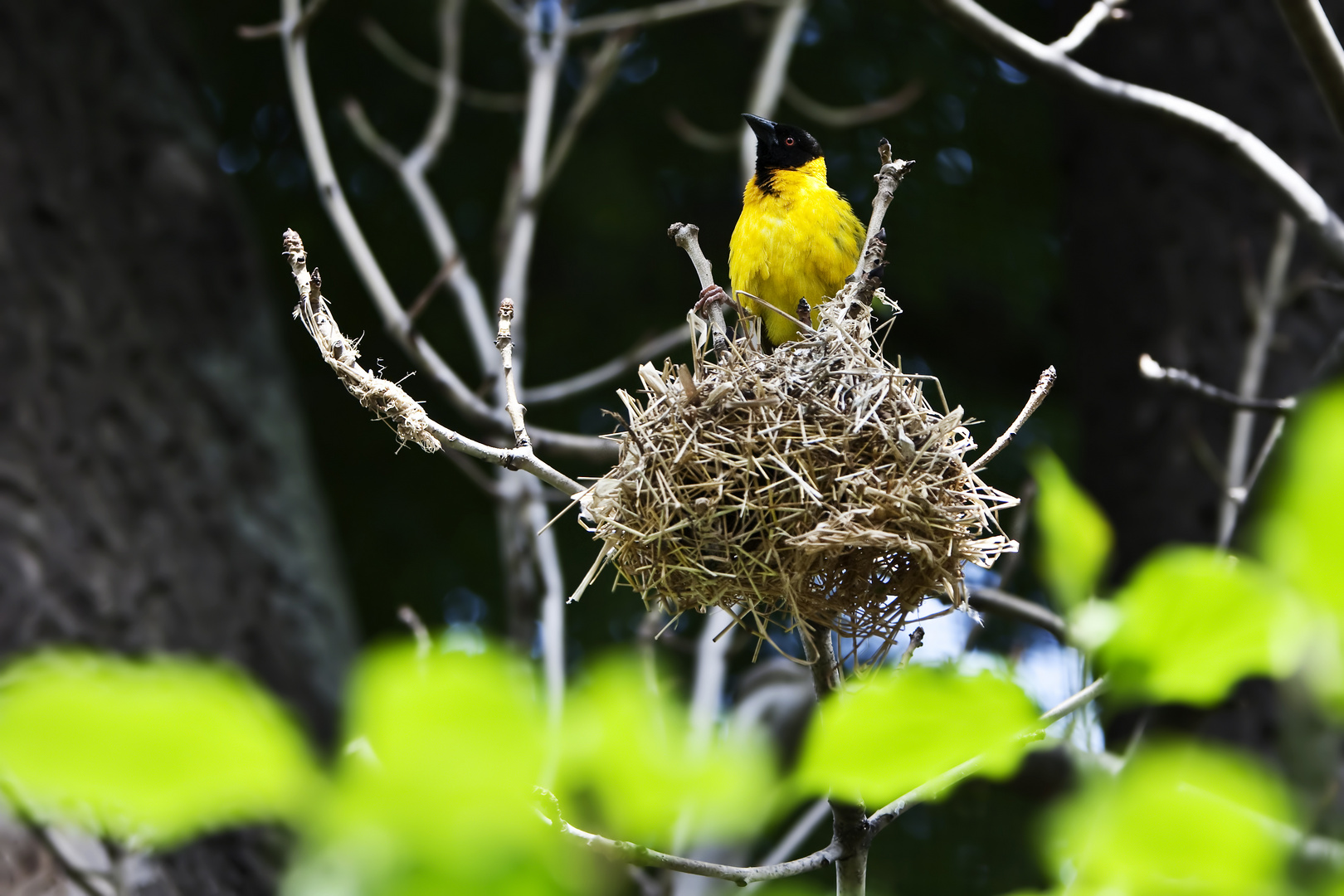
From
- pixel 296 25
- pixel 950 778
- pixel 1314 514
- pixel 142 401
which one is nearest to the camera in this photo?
pixel 1314 514

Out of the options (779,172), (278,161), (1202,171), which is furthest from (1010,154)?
(278,161)

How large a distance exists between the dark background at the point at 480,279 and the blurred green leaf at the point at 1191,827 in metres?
3.56

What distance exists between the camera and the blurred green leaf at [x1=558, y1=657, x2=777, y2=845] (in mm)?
621

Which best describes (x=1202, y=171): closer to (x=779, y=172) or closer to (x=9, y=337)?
(x=779, y=172)

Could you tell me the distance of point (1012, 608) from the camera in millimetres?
3957

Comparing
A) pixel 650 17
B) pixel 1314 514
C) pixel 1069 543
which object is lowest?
pixel 650 17

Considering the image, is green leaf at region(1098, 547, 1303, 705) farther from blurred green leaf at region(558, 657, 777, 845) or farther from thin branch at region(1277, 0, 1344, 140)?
thin branch at region(1277, 0, 1344, 140)

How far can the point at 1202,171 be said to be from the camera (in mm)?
5867

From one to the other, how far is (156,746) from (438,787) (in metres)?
0.14

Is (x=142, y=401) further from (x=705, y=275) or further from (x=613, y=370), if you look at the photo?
(x=705, y=275)

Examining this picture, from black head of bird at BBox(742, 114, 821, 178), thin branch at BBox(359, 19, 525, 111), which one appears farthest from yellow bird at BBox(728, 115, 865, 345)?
thin branch at BBox(359, 19, 525, 111)

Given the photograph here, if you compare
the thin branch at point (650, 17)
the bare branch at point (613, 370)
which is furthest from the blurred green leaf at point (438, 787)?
the thin branch at point (650, 17)

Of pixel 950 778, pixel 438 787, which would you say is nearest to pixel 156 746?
pixel 438 787

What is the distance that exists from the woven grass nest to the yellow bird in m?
1.34
